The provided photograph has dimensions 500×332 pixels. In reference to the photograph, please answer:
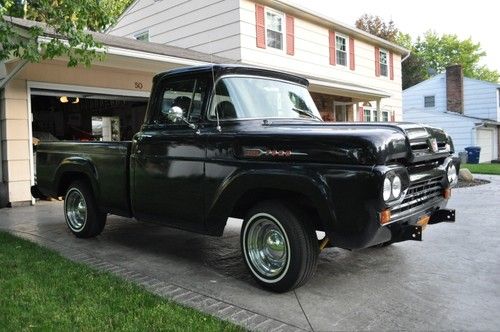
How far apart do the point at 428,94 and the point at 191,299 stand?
1293 inches

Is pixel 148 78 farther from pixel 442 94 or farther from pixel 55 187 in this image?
pixel 442 94

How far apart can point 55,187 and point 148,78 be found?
5779 mm

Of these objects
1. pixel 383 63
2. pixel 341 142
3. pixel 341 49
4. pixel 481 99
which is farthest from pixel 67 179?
pixel 481 99

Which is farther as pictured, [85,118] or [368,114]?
[368,114]

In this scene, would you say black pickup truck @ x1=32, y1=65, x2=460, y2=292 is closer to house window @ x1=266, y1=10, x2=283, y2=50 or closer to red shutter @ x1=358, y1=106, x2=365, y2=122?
house window @ x1=266, y1=10, x2=283, y2=50

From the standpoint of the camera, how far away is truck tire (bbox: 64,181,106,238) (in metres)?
6.31

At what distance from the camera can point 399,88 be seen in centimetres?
2297

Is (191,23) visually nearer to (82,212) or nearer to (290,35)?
(290,35)

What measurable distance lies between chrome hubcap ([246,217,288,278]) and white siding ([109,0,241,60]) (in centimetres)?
1063

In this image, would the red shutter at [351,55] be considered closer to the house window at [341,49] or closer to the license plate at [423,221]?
the house window at [341,49]

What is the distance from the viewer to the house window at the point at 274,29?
1535 cm

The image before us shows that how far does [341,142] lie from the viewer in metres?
3.73

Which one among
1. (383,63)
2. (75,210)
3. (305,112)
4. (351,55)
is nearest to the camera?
(305,112)

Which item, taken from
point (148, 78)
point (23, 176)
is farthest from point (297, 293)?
point (148, 78)
